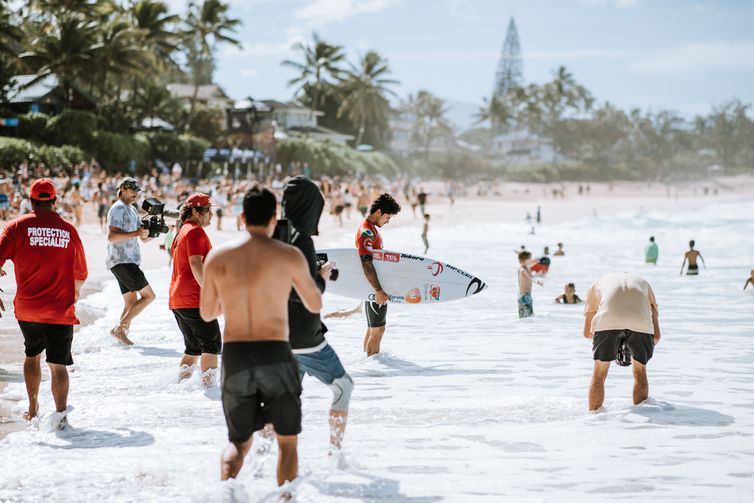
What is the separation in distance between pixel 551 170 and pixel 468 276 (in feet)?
336

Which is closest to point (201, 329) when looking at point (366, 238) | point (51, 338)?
point (51, 338)

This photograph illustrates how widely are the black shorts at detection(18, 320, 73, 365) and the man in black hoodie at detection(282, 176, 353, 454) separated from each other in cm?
188

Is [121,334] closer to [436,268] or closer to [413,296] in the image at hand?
[413,296]

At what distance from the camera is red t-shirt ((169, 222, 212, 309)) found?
6.47 m

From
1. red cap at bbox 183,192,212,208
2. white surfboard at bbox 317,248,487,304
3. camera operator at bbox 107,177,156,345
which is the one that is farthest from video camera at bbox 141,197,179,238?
white surfboard at bbox 317,248,487,304

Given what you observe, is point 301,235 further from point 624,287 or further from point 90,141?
point 90,141

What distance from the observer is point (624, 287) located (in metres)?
6.09

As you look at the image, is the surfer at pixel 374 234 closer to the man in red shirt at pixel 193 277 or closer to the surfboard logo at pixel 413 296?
the surfboard logo at pixel 413 296

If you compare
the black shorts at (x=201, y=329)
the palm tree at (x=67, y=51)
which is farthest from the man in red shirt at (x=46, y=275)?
the palm tree at (x=67, y=51)

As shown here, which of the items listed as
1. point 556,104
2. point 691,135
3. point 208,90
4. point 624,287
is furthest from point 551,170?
point 624,287

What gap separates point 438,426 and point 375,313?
6.71 ft

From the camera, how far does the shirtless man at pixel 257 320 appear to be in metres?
3.80

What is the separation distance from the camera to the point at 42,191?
5.65 meters

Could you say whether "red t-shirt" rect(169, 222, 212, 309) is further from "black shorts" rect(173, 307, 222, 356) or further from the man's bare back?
the man's bare back
